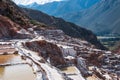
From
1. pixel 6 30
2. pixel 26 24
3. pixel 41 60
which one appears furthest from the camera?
pixel 26 24

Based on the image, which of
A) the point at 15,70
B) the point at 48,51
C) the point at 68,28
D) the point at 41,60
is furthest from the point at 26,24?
the point at 68,28

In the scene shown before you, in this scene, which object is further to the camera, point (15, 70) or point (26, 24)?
point (26, 24)

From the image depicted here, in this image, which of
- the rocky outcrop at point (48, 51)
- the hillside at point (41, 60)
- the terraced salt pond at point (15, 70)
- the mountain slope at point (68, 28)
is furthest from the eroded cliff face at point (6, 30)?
the mountain slope at point (68, 28)

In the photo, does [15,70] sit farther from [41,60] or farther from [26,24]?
[26,24]

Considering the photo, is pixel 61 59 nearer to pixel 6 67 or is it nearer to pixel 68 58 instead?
pixel 68 58

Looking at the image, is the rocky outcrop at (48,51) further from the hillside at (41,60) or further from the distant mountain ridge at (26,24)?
the distant mountain ridge at (26,24)
